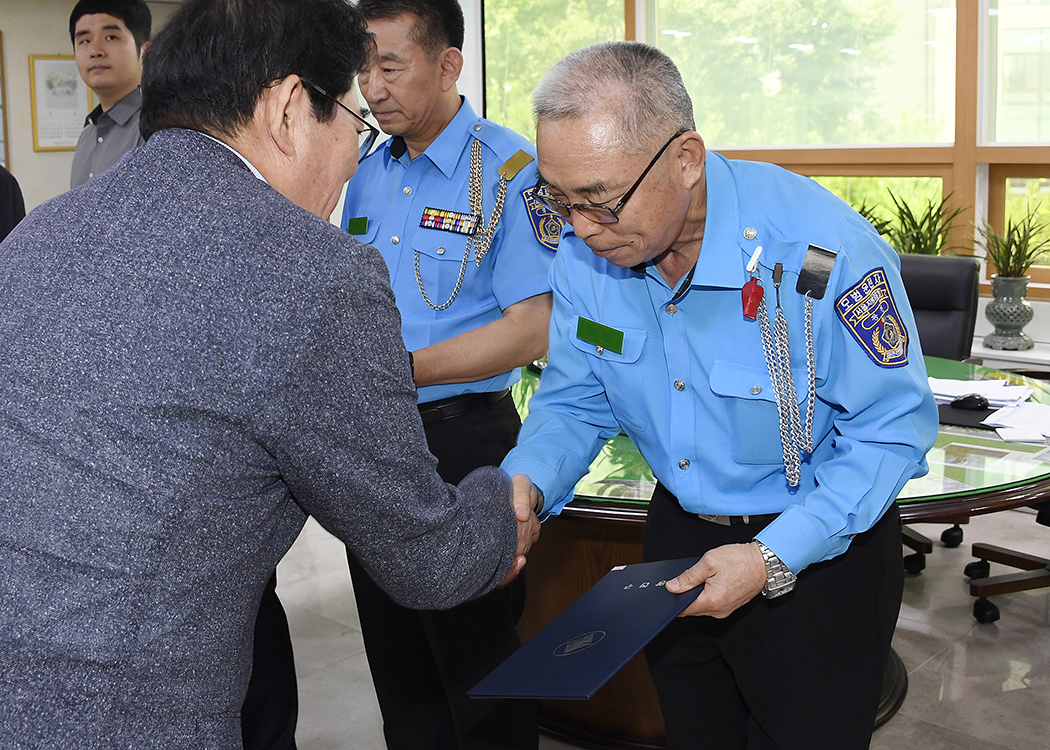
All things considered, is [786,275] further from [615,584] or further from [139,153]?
[139,153]

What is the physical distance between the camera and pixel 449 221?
Result: 215cm

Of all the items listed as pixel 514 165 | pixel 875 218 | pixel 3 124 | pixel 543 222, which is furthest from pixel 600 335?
pixel 3 124

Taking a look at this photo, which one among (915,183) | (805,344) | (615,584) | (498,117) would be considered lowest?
(615,584)

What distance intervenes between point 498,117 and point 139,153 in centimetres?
649

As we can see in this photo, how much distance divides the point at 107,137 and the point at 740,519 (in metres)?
2.28

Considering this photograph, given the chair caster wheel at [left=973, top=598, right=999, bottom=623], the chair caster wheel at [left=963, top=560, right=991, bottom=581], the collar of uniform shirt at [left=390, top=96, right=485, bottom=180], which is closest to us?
the collar of uniform shirt at [left=390, top=96, right=485, bottom=180]

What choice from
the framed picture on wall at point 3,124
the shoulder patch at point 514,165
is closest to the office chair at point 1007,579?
the shoulder patch at point 514,165

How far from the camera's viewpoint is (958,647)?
319cm

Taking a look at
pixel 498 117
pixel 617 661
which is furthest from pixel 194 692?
pixel 498 117

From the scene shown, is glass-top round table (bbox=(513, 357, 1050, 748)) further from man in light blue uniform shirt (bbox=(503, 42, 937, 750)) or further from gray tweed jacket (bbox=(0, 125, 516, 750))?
gray tweed jacket (bbox=(0, 125, 516, 750))

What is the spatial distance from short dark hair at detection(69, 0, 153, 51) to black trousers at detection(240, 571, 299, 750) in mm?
1886

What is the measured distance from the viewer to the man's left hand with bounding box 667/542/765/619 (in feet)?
4.42

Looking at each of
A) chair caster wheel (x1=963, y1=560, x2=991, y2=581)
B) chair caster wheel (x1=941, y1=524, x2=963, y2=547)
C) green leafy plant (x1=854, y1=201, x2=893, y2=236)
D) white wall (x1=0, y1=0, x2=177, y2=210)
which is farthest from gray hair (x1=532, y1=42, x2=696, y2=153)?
white wall (x1=0, y1=0, x2=177, y2=210)

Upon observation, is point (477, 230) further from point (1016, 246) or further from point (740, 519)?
point (1016, 246)
